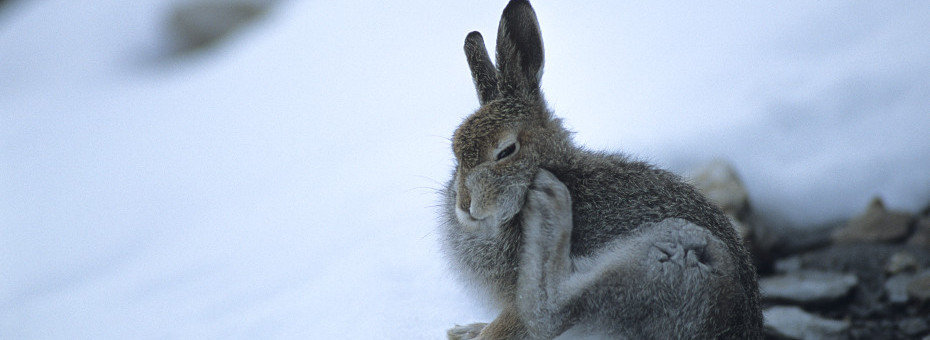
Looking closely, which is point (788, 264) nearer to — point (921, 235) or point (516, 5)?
point (921, 235)

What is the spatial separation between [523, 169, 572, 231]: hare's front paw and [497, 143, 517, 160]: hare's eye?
9 centimetres

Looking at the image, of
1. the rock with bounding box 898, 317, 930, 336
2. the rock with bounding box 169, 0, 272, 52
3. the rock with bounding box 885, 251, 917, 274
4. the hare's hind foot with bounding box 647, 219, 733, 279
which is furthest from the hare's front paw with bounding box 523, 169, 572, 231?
the rock with bounding box 169, 0, 272, 52

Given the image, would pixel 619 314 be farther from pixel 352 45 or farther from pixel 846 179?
pixel 352 45

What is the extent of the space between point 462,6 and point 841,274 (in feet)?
6.17

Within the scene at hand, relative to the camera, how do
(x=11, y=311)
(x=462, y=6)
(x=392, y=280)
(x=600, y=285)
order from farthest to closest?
(x=462, y=6) < (x=11, y=311) < (x=392, y=280) < (x=600, y=285)

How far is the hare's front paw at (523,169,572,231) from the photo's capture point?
4.30 ft

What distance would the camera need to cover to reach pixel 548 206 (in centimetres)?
131

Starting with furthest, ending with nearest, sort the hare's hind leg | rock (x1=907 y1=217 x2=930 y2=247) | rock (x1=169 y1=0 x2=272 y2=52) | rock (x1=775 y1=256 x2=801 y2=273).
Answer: rock (x1=169 y1=0 x2=272 y2=52), rock (x1=775 y1=256 x2=801 y2=273), rock (x1=907 y1=217 x2=930 y2=247), the hare's hind leg

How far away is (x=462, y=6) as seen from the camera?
306cm

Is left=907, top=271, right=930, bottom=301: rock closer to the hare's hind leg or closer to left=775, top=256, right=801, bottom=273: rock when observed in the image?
left=775, top=256, right=801, bottom=273: rock

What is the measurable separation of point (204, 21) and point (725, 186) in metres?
3.37

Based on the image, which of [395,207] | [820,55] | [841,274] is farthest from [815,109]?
[395,207]

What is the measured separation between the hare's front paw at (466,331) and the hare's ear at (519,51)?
0.54 metres

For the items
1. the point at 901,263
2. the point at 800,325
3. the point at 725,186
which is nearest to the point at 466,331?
the point at 800,325
